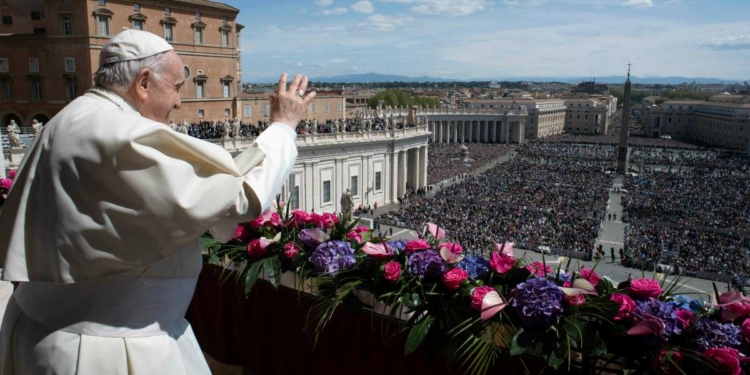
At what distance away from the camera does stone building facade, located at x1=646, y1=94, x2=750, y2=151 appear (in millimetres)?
112000

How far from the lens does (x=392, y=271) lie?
367 cm

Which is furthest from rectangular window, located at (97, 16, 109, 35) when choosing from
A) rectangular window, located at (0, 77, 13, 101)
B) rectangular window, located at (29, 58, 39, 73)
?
rectangular window, located at (0, 77, 13, 101)

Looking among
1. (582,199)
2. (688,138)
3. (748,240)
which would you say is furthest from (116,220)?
(688,138)

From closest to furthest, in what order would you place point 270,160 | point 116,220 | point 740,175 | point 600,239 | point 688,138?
point 116,220, point 270,160, point 600,239, point 740,175, point 688,138

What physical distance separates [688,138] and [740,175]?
8140 cm

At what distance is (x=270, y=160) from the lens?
220 centimetres

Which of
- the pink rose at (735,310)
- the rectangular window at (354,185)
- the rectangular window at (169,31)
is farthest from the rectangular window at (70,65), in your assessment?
the pink rose at (735,310)

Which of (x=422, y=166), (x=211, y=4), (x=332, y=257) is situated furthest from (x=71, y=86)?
(x=332, y=257)

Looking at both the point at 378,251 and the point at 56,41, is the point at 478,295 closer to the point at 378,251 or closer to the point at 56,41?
the point at 378,251

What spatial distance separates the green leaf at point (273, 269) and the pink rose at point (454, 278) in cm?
145

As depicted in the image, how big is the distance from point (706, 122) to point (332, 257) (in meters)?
145

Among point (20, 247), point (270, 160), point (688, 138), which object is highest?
point (270, 160)

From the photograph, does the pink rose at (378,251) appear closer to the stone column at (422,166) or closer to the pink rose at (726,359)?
the pink rose at (726,359)

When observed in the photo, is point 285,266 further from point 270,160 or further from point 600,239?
point 600,239
